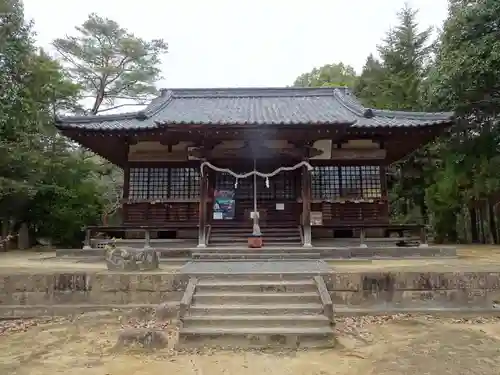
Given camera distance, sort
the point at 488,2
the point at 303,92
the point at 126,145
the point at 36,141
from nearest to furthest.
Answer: the point at 126,145, the point at 488,2, the point at 36,141, the point at 303,92

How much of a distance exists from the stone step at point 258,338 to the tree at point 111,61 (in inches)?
890

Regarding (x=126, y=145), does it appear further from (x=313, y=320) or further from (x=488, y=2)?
(x=488, y=2)

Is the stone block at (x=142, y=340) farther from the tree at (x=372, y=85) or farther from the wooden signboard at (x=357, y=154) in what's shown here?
the tree at (x=372, y=85)

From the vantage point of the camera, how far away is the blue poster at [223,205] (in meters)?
13.6

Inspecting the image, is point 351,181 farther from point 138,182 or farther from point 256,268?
point 138,182

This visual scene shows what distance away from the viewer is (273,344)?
5.80 m

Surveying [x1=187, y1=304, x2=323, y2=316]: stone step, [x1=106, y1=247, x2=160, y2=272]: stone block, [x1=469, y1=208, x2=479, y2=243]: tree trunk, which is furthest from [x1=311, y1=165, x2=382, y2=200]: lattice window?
[x1=469, y1=208, x2=479, y2=243]: tree trunk

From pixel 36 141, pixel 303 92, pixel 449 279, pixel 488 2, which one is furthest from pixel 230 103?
pixel 449 279

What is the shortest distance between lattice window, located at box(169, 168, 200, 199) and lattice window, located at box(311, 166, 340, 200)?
4.24 m

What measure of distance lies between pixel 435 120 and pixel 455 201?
23.0 ft

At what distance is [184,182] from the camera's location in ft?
45.2

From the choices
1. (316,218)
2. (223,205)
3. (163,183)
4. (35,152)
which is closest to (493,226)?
(316,218)

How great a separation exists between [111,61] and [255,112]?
1679cm

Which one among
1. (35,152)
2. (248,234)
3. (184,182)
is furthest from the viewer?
(35,152)
